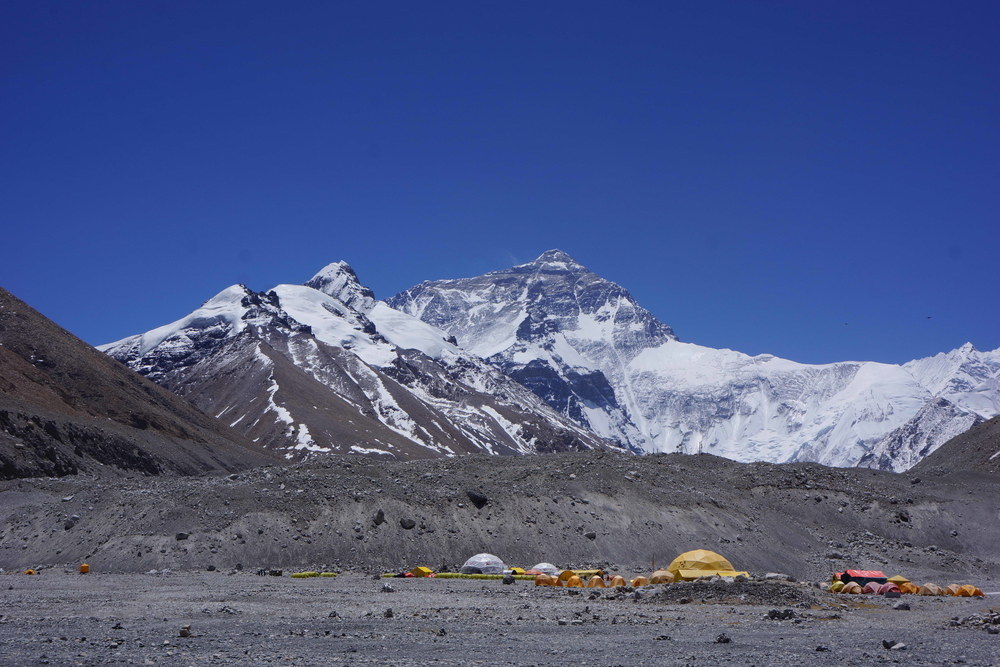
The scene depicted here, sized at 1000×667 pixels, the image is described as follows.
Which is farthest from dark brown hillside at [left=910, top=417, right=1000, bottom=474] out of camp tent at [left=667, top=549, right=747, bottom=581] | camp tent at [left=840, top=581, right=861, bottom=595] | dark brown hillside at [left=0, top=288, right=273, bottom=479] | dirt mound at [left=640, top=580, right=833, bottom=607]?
dark brown hillside at [left=0, top=288, right=273, bottom=479]

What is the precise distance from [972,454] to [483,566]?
201 feet

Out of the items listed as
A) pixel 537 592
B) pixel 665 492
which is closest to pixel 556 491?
pixel 665 492

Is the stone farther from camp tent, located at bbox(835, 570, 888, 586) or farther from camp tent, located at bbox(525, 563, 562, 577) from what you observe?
camp tent, located at bbox(835, 570, 888, 586)

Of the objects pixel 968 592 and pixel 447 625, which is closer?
pixel 447 625

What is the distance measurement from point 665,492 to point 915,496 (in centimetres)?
1840

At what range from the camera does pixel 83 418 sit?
3959 inches

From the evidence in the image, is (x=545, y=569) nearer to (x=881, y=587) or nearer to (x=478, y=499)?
(x=478, y=499)

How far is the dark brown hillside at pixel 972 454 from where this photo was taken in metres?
80.4

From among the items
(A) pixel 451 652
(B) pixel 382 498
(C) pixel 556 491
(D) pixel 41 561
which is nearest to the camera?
(A) pixel 451 652

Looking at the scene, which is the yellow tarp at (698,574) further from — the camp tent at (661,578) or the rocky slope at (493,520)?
the rocky slope at (493,520)

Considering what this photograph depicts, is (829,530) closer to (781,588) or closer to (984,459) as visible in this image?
(781,588)

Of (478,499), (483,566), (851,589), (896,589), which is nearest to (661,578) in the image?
(851,589)

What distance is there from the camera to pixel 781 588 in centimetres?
3444

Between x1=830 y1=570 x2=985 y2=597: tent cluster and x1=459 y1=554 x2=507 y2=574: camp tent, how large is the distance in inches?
579
